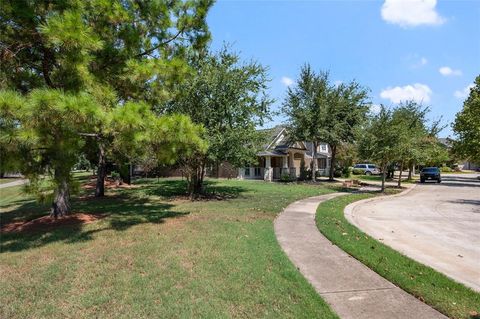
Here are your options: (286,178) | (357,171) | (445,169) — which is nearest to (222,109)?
(286,178)

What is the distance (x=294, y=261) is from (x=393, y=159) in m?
18.2

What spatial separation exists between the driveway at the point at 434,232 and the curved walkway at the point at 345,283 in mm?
1350

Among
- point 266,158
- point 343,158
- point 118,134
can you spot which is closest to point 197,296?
point 118,134

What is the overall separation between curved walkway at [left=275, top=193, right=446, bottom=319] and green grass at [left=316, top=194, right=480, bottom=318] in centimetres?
15

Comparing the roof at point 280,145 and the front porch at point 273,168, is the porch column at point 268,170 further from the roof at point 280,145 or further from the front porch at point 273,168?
the roof at point 280,145

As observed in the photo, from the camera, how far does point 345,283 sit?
18.0 ft

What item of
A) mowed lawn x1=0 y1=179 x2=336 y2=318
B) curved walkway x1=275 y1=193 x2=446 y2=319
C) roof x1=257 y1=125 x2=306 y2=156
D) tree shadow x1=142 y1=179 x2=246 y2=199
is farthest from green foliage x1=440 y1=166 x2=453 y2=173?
mowed lawn x1=0 y1=179 x2=336 y2=318

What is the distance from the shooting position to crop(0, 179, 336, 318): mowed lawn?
177 inches

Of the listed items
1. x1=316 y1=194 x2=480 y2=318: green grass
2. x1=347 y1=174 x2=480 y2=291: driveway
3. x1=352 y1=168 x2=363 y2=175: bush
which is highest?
x1=352 y1=168 x2=363 y2=175: bush

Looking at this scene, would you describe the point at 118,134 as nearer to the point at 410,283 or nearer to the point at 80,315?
the point at 80,315

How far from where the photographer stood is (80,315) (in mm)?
4340

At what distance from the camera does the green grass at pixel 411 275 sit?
184 inches

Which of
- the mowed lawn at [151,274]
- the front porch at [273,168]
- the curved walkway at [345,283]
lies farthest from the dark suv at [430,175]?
the mowed lawn at [151,274]

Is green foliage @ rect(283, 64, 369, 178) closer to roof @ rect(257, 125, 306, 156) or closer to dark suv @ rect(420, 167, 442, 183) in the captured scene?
roof @ rect(257, 125, 306, 156)
